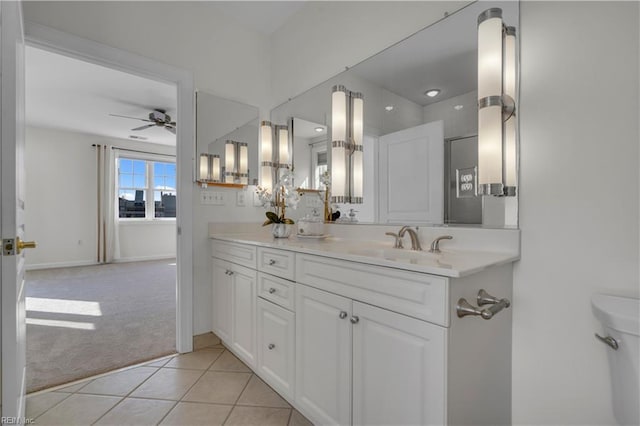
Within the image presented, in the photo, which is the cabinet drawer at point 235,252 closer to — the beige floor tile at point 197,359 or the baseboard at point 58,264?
the beige floor tile at point 197,359

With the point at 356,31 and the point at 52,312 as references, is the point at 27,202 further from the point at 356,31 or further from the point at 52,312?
the point at 356,31

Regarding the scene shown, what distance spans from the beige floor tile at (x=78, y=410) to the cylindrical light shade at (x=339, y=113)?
6.75ft

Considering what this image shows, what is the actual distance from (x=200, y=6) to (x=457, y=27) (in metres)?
1.96

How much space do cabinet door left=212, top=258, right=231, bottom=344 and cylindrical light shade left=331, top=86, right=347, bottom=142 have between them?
1.21 metres

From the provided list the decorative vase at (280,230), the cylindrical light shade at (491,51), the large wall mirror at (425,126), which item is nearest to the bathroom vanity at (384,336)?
the large wall mirror at (425,126)

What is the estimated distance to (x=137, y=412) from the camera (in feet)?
4.93

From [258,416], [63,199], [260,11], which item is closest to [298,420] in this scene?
[258,416]

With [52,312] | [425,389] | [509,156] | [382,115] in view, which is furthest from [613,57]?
[52,312]

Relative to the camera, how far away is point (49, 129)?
5.43m

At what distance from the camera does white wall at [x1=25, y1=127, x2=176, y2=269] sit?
529 cm

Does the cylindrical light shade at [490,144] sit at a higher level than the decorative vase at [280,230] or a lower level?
higher

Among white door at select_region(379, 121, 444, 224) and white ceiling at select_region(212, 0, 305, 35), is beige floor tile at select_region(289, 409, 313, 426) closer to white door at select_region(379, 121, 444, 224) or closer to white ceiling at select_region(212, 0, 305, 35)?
white door at select_region(379, 121, 444, 224)

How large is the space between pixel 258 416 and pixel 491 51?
6.63 feet

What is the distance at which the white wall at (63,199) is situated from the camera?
5293 millimetres
